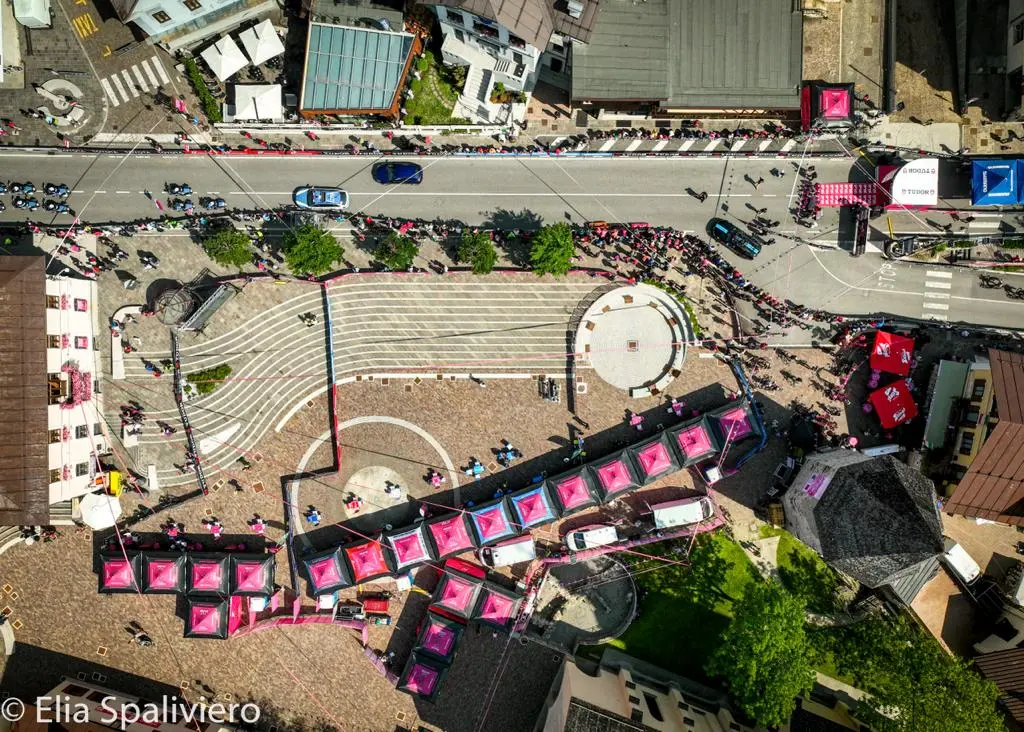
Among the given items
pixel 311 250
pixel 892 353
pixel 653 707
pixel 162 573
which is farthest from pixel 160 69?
pixel 653 707

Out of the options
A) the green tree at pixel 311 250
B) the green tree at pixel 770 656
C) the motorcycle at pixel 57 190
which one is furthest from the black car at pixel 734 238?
the motorcycle at pixel 57 190

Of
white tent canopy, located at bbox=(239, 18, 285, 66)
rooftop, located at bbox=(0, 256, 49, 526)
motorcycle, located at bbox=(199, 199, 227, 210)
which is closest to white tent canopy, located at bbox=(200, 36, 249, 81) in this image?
white tent canopy, located at bbox=(239, 18, 285, 66)

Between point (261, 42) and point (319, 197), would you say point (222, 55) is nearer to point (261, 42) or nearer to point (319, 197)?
point (261, 42)

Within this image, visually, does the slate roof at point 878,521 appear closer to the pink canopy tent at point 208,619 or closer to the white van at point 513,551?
the white van at point 513,551

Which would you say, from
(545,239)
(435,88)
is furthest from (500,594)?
(435,88)

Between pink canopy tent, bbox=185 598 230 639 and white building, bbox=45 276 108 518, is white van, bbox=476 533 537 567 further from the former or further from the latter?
white building, bbox=45 276 108 518

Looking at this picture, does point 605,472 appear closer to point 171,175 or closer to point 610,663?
point 610,663
